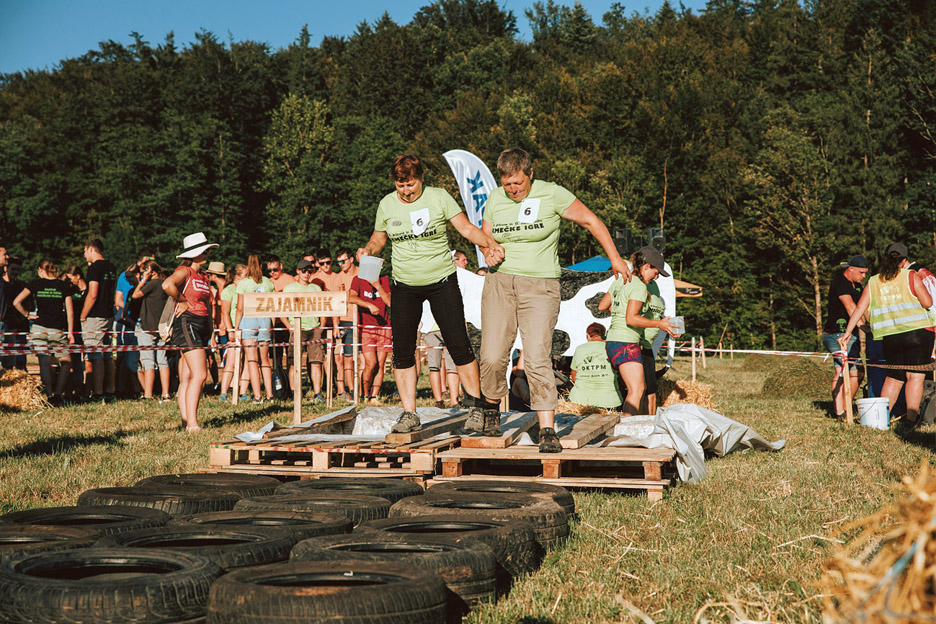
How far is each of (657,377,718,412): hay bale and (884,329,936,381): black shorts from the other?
8.96ft

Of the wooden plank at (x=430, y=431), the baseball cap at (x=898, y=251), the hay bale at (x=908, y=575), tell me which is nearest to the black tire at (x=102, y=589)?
the hay bale at (x=908, y=575)

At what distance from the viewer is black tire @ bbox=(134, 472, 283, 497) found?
5644 mm

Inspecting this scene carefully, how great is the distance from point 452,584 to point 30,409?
431 inches

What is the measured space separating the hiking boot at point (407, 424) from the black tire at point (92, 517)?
7.59 feet

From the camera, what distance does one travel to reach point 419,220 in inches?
260

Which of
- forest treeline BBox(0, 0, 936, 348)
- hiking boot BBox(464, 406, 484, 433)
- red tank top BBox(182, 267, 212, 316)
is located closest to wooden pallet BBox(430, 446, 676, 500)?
hiking boot BBox(464, 406, 484, 433)

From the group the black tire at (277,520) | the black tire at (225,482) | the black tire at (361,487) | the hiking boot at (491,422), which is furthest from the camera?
the hiking boot at (491,422)

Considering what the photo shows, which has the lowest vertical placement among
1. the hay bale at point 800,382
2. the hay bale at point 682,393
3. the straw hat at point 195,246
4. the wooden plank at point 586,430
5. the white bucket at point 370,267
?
the hay bale at point 800,382

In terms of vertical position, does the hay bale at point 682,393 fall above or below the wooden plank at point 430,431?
below

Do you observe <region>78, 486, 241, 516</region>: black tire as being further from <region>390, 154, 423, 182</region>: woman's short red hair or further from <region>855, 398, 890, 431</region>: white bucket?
<region>855, 398, 890, 431</region>: white bucket

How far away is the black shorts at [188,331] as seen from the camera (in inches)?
380

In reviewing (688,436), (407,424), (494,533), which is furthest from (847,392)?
(494,533)

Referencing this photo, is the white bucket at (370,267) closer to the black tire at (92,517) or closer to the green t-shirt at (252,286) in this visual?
the black tire at (92,517)

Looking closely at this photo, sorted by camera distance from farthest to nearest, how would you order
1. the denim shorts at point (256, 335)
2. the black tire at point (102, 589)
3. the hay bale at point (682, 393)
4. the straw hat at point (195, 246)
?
the denim shorts at point (256, 335) < the hay bale at point (682, 393) < the straw hat at point (195, 246) < the black tire at point (102, 589)
